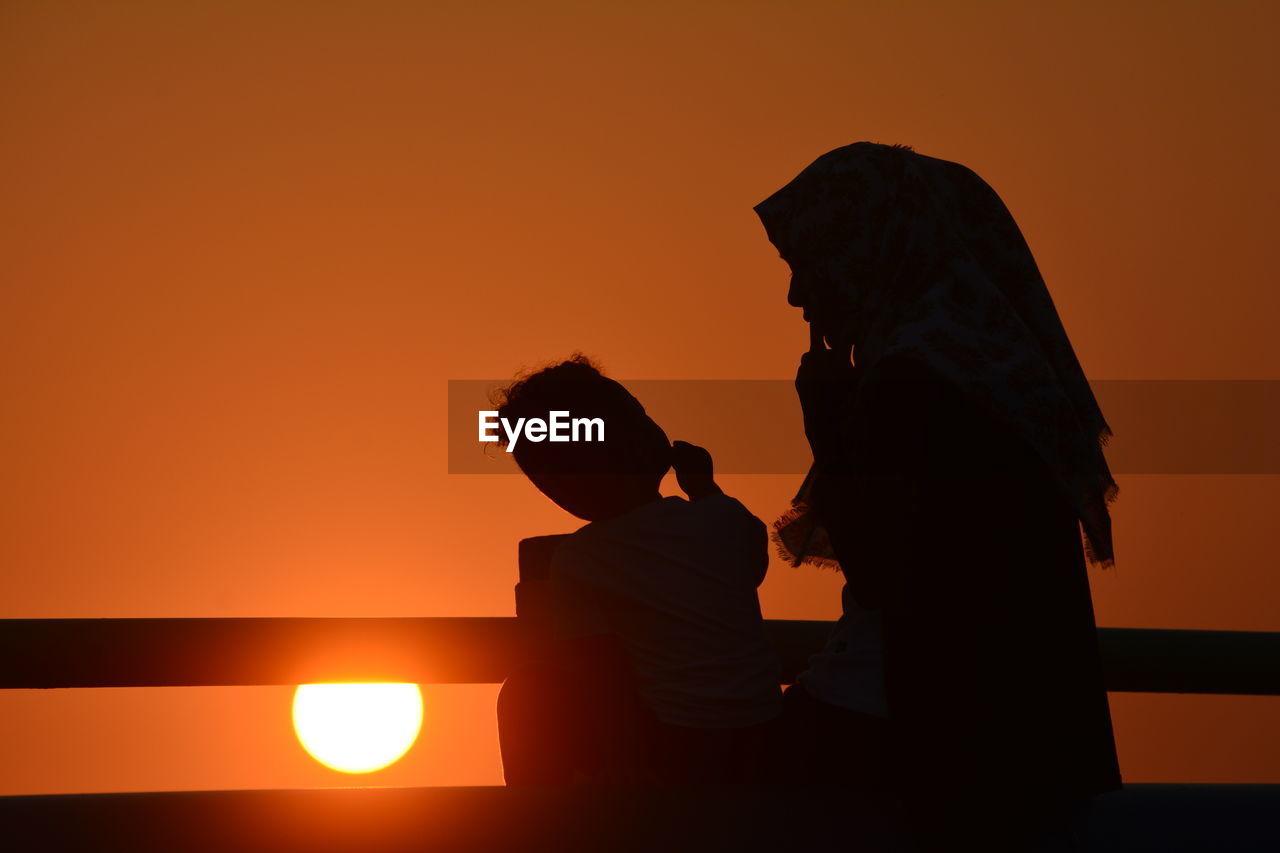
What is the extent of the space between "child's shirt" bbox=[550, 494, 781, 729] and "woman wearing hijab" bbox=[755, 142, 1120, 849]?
28 cm

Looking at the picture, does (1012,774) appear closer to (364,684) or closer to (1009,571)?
(1009,571)

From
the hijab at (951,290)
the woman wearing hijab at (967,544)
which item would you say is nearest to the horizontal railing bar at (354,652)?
the hijab at (951,290)

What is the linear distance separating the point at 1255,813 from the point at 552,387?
1.23 metres

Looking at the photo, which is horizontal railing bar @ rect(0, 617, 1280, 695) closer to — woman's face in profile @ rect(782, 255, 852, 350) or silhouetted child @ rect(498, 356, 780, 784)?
silhouetted child @ rect(498, 356, 780, 784)

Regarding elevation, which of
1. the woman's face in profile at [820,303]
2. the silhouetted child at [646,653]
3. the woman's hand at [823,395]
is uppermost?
the woman's face in profile at [820,303]

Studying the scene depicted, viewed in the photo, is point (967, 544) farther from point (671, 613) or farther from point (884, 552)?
point (671, 613)

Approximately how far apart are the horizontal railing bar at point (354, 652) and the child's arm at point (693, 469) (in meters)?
0.79

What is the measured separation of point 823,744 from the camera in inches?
65.0

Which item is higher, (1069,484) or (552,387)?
(552,387)

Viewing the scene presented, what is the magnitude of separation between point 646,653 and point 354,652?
1.23m

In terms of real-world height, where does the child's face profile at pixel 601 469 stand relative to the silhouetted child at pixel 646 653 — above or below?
above

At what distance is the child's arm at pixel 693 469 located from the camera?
206 centimetres

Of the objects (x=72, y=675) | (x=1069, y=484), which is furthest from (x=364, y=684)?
(x=1069, y=484)

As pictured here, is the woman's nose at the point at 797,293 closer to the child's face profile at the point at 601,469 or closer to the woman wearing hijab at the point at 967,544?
the woman wearing hijab at the point at 967,544
